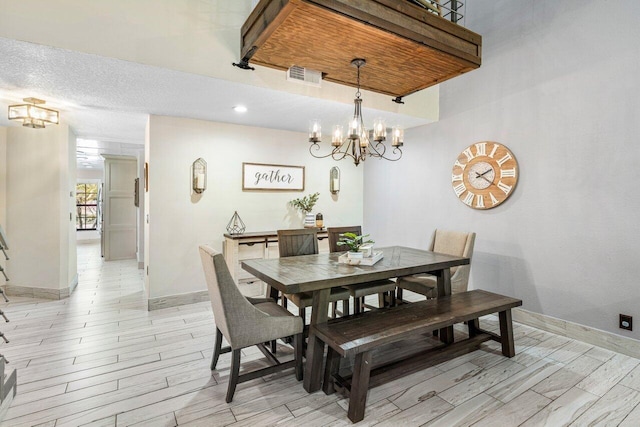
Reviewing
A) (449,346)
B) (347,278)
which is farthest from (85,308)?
(449,346)

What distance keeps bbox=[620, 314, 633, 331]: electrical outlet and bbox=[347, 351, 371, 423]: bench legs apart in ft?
8.10

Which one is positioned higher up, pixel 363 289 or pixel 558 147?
pixel 558 147

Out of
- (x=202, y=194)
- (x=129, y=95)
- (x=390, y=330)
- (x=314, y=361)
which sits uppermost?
(x=129, y=95)

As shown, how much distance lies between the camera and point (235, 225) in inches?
177

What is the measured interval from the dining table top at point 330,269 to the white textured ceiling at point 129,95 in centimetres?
166

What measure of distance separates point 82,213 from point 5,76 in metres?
10.9

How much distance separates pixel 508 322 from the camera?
2748 mm

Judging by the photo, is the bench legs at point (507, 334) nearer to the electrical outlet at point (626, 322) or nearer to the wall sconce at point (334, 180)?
the electrical outlet at point (626, 322)

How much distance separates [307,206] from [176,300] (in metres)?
2.24

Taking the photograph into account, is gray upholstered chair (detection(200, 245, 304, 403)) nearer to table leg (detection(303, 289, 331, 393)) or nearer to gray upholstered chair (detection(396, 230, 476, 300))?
table leg (detection(303, 289, 331, 393))

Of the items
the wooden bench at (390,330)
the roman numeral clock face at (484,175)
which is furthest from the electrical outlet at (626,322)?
the roman numeral clock face at (484,175)

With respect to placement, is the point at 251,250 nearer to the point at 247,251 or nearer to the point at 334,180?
the point at 247,251

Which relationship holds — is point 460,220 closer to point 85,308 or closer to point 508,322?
point 508,322

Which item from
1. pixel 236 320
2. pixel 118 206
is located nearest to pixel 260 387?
pixel 236 320
